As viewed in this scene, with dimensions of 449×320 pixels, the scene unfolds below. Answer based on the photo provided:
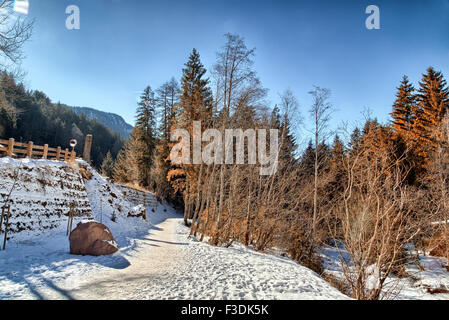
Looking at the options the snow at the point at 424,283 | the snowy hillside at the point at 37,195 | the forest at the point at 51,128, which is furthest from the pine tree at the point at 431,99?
the forest at the point at 51,128

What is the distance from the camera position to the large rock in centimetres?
723

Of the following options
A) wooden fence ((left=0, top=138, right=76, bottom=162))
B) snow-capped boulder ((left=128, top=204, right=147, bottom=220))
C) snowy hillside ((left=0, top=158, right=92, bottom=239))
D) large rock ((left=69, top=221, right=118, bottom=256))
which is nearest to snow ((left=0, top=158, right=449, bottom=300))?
snowy hillside ((left=0, top=158, right=92, bottom=239))

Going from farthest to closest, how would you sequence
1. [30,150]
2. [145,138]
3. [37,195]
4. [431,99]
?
1. [145,138]
2. [431,99]
3. [30,150]
4. [37,195]

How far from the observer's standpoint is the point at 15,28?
8688mm

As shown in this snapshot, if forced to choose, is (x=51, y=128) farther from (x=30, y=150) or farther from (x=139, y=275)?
(x=139, y=275)

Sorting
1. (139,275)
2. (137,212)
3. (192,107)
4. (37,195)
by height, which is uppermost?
(192,107)

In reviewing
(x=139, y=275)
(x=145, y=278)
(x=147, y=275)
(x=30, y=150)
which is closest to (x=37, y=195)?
(x=30, y=150)

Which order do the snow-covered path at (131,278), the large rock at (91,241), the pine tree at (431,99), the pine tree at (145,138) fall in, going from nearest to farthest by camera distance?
the snow-covered path at (131,278) → the large rock at (91,241) → the pine tree at (431,99) → the pine tree at (145,138)

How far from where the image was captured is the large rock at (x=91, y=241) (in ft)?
23.7

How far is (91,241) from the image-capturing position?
736 centimetres

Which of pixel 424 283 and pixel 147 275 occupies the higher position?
pixel 147 275

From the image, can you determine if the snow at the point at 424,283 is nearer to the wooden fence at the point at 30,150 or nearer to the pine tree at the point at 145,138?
the wooden fence at the point at 30,150

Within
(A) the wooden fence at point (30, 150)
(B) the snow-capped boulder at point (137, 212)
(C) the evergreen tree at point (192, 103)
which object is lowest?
(B) the snow-capped boulder at point (137, 212)
